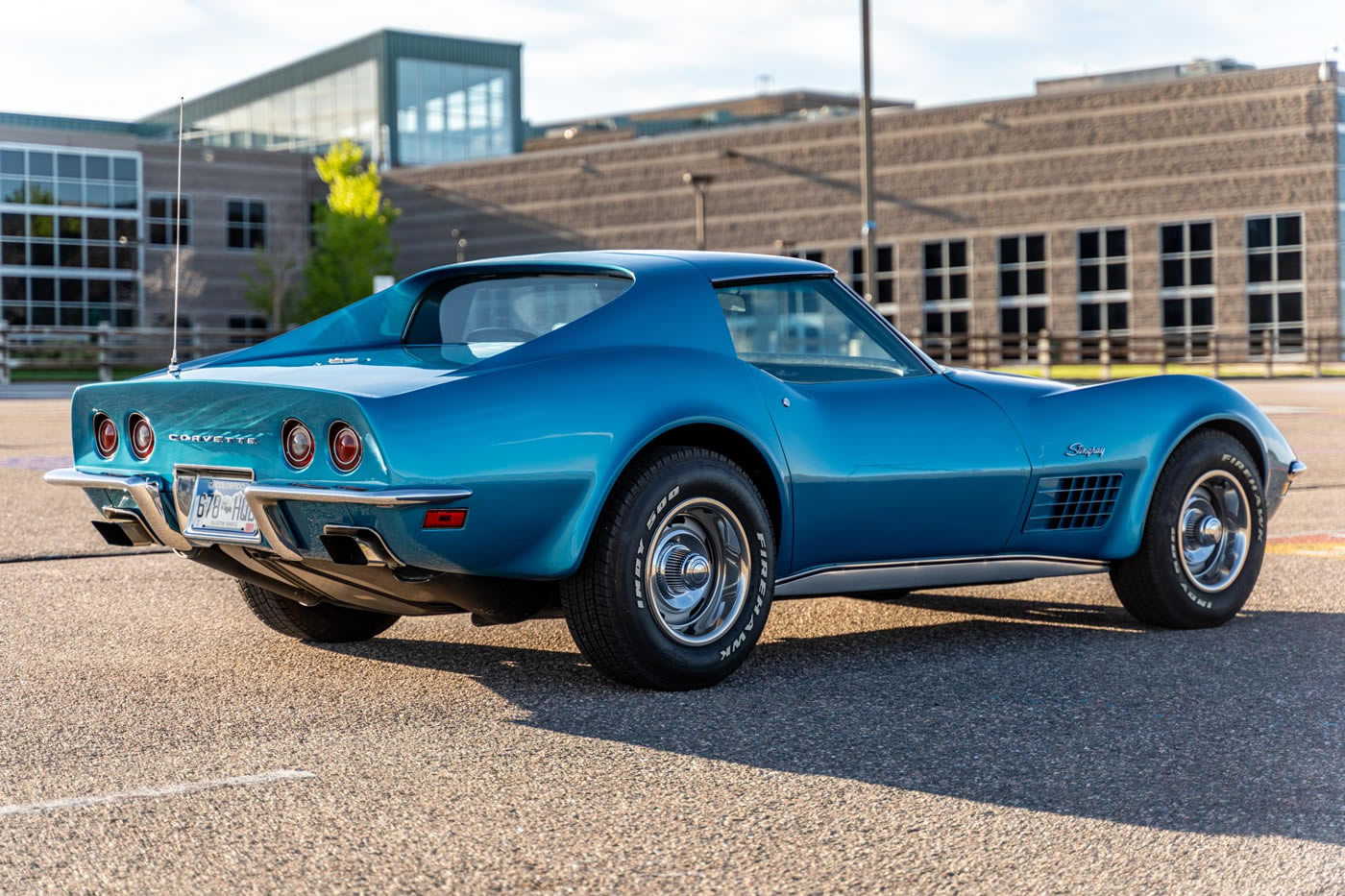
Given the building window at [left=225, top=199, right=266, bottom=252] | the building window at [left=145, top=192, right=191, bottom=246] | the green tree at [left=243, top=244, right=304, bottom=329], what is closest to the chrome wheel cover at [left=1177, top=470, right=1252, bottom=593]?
the green tree at [left=243, top=244, right=304, bottom=329]

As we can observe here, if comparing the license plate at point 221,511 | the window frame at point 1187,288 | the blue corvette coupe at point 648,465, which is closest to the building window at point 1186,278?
the window frame at point 1187,288

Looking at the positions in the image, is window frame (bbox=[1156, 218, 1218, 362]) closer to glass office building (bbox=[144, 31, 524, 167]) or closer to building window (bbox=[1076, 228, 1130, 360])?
building window (bbox=[1076, 228, 1130, 360])

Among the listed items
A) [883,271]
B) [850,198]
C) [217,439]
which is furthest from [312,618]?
[850,198]

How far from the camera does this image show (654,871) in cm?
321

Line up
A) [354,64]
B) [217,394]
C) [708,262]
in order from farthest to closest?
Result: [354,64] < [708,262] < [217,394]

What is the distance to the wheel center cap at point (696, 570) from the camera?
491 centimetres

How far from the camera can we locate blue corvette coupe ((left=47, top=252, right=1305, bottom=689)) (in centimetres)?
450

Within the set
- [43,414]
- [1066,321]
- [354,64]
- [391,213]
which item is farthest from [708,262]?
[354,64]

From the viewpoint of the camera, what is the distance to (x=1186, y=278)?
49.8 m

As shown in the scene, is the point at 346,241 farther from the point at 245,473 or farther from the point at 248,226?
the point at 245,473

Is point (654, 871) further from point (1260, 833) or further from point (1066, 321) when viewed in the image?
point (1066, 321)

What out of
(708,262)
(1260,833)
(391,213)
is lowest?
(1260,833)

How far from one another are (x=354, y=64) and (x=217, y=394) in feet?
240

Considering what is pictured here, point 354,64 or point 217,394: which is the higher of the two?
point 354,64
